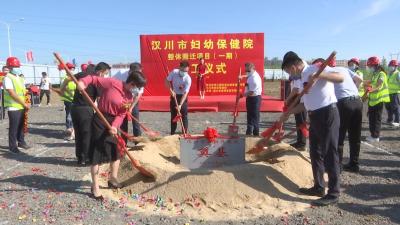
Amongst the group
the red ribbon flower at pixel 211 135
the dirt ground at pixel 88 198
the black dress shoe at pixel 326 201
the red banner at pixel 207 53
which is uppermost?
the red banner at pixel 207 53

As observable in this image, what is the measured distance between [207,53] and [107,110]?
11095 millimetres

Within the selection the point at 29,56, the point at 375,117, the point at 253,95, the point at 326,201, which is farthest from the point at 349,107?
the point at 29,56

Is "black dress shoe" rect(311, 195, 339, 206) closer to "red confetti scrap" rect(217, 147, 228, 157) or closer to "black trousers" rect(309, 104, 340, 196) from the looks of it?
"black trousers" rect(309, 104, 340, 196)

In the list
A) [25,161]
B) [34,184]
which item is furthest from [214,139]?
[25,161]

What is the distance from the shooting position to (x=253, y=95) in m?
8.22

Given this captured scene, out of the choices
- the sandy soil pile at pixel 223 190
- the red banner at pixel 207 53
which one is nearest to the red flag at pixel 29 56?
the red banner at pixel 207 53

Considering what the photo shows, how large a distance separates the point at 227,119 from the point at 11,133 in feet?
22.5

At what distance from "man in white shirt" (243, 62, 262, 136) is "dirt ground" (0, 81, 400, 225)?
6.08ft

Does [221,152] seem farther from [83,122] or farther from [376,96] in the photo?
[376,96]

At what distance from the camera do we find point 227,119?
12.8 m

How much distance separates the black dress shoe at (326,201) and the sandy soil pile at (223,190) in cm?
13

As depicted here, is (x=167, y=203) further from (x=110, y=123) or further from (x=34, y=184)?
(x=34, y=184)

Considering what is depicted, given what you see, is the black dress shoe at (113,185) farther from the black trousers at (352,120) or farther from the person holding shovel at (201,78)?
the person holding shovel at (201,78)

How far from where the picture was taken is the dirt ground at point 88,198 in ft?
13.9
